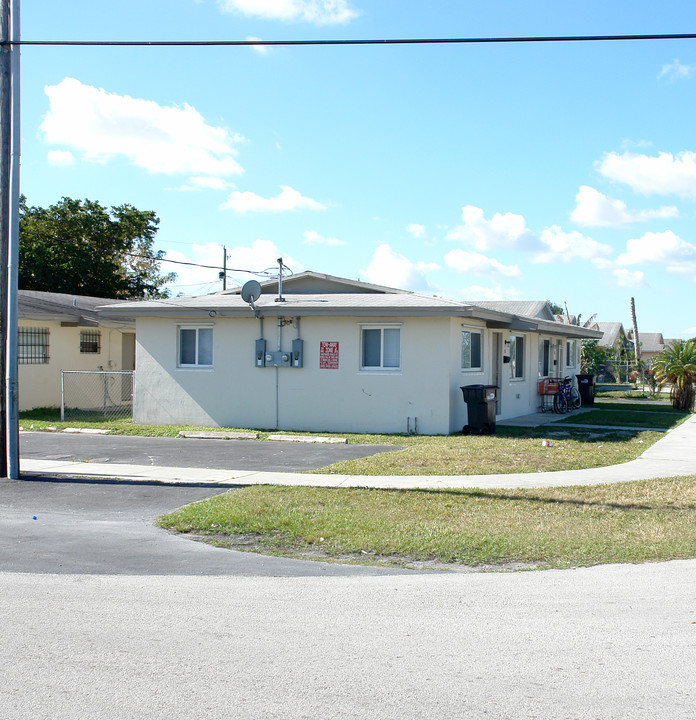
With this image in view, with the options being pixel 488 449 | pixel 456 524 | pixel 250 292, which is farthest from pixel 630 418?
pixel 456 524

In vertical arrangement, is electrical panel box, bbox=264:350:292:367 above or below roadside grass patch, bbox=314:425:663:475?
above

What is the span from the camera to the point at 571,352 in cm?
3173

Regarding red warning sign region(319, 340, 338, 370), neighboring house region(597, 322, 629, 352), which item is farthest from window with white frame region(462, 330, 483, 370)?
neighboring house region(597, 322, 629, 352)

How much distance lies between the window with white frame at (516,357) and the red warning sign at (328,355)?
6.53 meters

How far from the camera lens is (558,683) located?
4.49 meters

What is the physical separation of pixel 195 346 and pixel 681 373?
17355mm

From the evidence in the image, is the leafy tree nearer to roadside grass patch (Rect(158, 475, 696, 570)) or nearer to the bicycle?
the bicycle

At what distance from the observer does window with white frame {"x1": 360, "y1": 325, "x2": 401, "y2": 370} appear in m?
18.0

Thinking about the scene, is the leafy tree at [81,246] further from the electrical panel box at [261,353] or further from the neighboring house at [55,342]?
the electrical panel box at [261,353]

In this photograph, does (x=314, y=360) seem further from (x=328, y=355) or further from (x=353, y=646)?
(x=353, y=646)

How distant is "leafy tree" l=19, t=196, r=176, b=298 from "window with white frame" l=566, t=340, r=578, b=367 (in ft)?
63.1

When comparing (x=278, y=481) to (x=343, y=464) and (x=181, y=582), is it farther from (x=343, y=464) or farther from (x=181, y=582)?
(x=181, y=582)

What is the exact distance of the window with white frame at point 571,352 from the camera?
101 ft

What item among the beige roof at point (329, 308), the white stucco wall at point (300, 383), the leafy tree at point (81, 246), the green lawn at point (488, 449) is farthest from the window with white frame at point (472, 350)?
the leafy tree at point (81, 246)
